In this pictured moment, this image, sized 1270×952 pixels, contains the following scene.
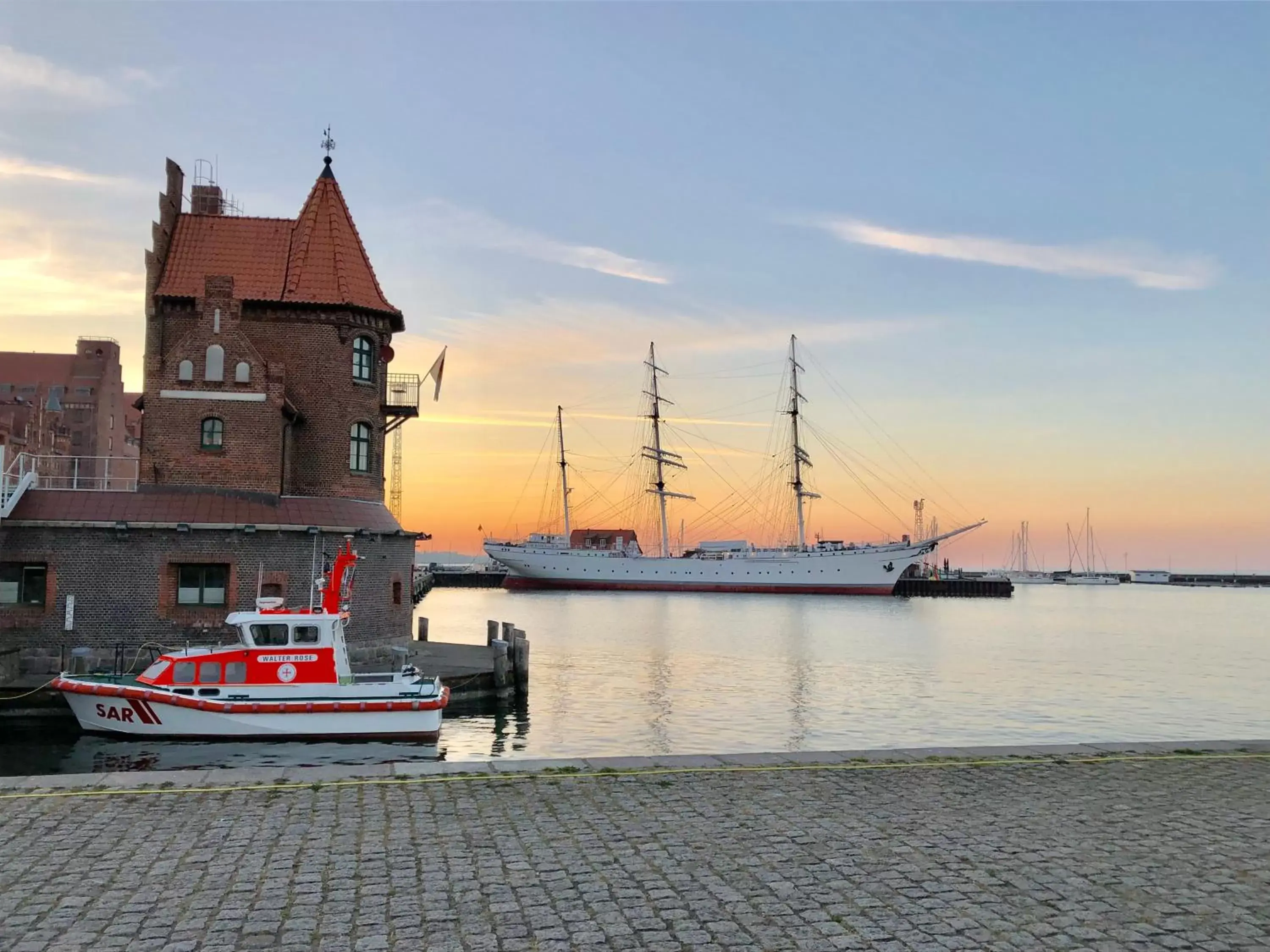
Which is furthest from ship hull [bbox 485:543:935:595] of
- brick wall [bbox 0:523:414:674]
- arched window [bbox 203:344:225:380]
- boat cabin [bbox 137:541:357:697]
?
boat cabin [bbox 137:541:357:697]

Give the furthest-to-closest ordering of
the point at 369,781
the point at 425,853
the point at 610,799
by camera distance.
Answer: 1. the point at 369,781
2. the point at 610,799
3. the point at 425,853

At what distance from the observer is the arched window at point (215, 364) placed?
1268 inches

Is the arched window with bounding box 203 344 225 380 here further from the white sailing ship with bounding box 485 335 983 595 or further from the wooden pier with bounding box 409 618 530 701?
the white sailing ship with bounding box 485 335 983 595

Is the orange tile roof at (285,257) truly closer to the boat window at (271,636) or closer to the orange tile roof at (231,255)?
the orange tile roof at (231,255)

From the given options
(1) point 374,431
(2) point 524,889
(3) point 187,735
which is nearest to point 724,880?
(2) point 524,889

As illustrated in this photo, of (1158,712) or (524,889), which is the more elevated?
(524,889)

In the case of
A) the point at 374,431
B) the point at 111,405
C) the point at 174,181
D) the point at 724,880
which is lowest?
the point at 724,880

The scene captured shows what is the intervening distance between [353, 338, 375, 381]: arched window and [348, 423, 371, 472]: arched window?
1.77 meters

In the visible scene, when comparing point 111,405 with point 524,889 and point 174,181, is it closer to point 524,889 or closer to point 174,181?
point 174,181

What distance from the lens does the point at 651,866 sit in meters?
9.45

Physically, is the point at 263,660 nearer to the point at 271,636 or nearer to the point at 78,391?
the point at 271,636

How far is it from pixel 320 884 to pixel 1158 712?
34320 millimetres

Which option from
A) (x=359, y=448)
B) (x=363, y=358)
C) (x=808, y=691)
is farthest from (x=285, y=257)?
(x=808, y=691)

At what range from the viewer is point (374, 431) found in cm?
3572
